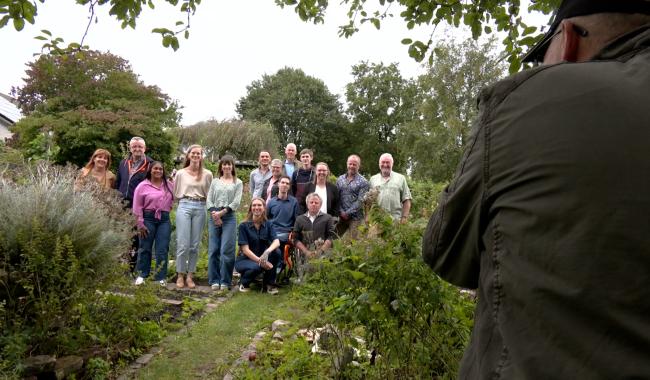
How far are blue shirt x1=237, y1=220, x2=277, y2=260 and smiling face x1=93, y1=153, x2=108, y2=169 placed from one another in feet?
7.07

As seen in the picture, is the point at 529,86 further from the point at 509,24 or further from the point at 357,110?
the point at 357,110

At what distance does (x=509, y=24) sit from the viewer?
407 centimetres

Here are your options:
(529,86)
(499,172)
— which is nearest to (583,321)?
(499,172)

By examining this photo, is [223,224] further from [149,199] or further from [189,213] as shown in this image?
[149,199]

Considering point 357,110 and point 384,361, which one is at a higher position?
point 357,110

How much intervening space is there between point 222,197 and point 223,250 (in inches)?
31.3

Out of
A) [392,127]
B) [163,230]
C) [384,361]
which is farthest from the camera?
[392,127]

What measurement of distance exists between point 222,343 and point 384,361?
2.44 meters

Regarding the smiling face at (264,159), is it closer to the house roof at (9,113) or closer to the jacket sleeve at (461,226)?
the jacket sleeve at (461,226)

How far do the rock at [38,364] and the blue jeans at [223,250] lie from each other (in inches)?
160

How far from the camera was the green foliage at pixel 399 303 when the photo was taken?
299cm

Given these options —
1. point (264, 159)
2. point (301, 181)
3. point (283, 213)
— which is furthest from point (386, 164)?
point (264, 159)

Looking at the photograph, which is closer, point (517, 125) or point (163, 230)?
point (517, 125)

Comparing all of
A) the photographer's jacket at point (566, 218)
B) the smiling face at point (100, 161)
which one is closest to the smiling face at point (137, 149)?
the smiling face at point (100, 161)
